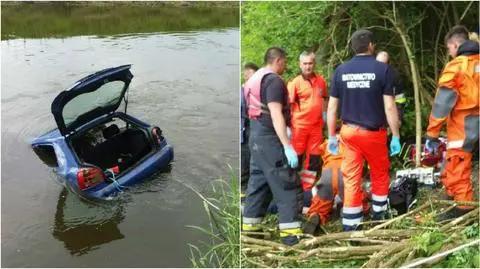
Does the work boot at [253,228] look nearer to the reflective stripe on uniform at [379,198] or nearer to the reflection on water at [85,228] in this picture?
the reflective stripe on uniform at [379,198]

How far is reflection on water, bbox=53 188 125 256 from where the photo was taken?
4889 mm

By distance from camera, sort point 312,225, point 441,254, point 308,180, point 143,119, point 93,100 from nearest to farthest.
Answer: point 441,254, point 312,225, point 308,180, point 93,100, point 143,119

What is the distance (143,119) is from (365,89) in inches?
226

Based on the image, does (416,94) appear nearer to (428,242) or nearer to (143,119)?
(428,242)

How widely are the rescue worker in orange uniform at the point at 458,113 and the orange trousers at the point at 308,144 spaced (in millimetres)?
1052

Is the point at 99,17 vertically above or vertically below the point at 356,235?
above

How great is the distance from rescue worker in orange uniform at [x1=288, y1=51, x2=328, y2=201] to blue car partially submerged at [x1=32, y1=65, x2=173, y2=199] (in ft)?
6.80

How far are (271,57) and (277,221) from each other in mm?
1241

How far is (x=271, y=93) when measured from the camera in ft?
10.7

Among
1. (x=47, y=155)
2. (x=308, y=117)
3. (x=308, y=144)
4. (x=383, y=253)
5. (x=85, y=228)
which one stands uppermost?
(x=308, y=117)

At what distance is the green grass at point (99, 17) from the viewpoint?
6465 millimetres

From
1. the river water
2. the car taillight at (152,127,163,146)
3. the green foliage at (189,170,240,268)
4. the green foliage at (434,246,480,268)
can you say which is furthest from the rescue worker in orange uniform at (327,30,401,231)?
the car taillight at (152,127,163,146)

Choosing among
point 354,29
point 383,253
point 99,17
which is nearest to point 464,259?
point 383,253

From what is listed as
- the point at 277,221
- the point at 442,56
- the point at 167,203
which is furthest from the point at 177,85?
the point at 277,221
